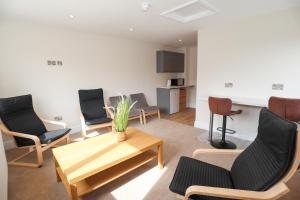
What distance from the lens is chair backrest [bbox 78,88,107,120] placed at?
3.65 metres

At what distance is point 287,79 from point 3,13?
4742mm

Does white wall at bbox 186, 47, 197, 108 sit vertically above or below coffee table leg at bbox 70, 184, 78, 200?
above

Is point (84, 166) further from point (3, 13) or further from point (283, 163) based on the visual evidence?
point (3, 13)

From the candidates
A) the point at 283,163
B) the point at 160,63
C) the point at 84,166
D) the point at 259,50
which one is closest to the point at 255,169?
the point at 283,163

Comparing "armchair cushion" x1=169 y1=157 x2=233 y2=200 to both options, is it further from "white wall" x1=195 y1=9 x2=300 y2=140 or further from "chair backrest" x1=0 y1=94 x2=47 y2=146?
"chair backrest" x1=0 y1=94 x2=47 y2=146

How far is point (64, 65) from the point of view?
353cm

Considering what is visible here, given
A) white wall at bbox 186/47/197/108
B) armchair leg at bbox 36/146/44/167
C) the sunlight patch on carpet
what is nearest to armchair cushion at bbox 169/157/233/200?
the sunlight patch on carpet

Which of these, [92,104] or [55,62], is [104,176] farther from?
[55,62]

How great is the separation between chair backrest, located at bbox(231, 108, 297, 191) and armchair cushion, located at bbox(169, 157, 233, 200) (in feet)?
0.33

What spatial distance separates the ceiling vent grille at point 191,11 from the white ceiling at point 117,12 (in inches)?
3.8

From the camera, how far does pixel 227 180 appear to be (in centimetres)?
146

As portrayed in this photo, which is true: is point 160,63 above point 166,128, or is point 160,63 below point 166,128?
above

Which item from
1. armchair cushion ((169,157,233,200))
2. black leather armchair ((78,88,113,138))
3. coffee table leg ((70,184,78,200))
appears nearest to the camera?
armchair cushion ((169,157,233,200))

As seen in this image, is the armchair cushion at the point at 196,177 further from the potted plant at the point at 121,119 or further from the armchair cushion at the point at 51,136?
the armchair cushion at the point at 51,136
